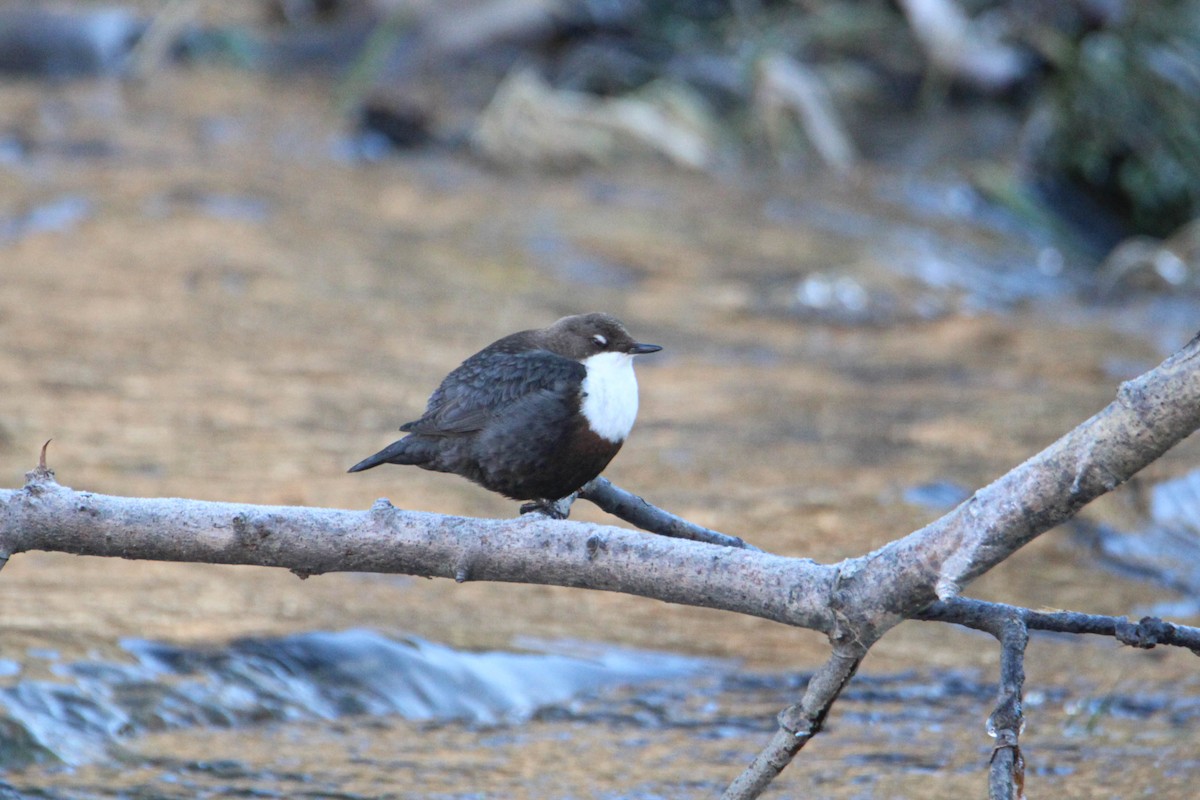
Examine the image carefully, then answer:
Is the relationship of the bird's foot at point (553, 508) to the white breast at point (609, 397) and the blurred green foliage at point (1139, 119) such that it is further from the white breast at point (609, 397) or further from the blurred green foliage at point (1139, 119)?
the blurred green foliage at point (1139, 119)

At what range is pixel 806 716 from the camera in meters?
2.59

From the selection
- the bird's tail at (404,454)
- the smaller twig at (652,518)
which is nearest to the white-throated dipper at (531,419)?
the bird's tail at (404,454)

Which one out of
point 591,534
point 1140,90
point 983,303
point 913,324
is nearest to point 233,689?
point 591,534

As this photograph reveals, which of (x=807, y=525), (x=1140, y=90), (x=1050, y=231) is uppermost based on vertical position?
(x=1140, y=90)

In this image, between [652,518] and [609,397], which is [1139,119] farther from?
[652,518]

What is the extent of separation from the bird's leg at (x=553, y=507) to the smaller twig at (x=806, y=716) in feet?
3.02

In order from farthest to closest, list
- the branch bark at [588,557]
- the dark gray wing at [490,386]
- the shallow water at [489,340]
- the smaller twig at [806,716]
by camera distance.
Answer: the shallow water at [489,340]
the dark gray wing at [490,386]
the smaller twig at [806,716]
the branch bark at [588,557]

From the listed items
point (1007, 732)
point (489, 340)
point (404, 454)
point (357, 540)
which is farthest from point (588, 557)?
point (489, 340)

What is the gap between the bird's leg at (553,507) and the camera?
344 cm

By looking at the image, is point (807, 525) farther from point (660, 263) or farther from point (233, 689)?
point (660, 263)

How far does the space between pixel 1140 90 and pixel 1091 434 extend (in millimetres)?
10951

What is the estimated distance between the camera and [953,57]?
13492 millimetres

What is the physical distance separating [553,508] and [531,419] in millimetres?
221

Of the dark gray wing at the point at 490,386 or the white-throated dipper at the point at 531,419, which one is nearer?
the white-throated dipper at the point at 531,419
